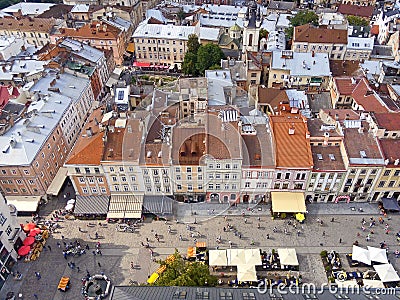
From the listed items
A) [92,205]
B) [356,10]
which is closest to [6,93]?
[92,205]

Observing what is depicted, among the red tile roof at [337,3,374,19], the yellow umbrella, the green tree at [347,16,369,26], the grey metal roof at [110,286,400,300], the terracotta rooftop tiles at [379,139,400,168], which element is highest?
the red tile roof at [337,3,374,19]

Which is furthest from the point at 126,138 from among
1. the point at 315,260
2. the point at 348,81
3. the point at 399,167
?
the point at 348,81

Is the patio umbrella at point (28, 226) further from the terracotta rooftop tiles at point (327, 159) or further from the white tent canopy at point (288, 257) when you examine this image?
the terracotta rooftop tiles at point (327, 159)

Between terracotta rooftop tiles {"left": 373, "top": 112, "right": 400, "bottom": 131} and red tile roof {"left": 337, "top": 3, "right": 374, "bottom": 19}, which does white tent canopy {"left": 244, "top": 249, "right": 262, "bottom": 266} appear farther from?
red tile roof {"left": 337, "top": 3, "right": 374, "bottom": 19}

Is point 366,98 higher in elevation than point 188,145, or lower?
higher

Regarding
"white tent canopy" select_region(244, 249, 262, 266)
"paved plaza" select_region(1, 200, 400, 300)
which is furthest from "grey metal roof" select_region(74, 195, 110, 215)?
"white tent canopy" select_region(244, 249, 262, 266)

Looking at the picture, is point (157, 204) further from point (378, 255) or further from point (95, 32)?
point (95, 32)

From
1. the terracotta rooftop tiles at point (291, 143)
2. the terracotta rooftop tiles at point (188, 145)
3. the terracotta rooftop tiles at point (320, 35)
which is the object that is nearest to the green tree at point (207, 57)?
the terracotta rooftop tiles at point (320, 35)
